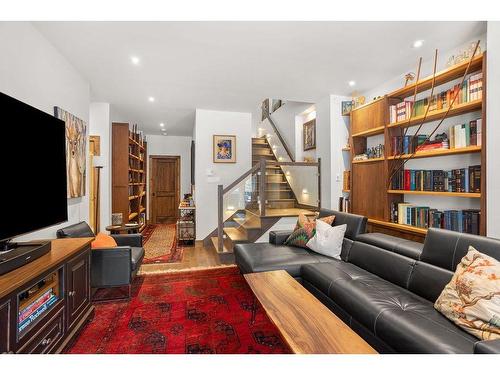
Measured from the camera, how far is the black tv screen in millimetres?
1611

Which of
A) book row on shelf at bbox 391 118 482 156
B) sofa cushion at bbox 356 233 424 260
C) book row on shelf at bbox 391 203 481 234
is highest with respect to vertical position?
book row on shelf at bbox 391 118 482 156

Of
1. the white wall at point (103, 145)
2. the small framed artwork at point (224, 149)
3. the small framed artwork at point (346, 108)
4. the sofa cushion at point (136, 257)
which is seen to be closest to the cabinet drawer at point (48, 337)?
the sofa cushion at point (136, 257)

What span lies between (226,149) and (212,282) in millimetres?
2984

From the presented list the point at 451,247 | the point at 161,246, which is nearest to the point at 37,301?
the point at 451,247

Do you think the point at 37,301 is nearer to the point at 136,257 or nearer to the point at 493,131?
the point at 136,257

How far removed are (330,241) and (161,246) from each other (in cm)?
338

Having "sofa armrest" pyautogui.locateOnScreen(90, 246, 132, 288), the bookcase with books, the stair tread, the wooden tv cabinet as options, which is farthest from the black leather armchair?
the stair tread

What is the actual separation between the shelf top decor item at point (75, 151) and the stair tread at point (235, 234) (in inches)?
84.9

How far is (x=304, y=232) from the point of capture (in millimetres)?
3152

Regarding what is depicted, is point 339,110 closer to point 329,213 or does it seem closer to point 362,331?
point 329,213

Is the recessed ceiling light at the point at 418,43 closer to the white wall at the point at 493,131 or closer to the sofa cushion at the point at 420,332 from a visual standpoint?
the white wall at the point at 493,131

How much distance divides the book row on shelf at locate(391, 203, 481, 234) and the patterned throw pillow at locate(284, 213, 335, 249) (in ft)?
3.07

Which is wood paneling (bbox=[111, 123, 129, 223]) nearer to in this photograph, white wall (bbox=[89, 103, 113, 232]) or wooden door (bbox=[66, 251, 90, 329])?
white wall (bbox=[89, 103, 113, 232])
